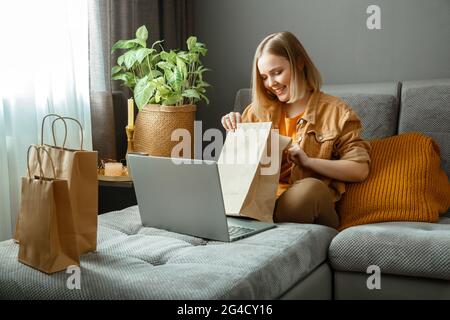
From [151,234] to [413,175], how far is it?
35.5 inches

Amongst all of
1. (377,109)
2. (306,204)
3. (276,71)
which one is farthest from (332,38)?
(306,204)

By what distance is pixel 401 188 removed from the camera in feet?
6.41

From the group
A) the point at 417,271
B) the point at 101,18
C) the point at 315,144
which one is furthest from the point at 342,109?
the point at 101,18

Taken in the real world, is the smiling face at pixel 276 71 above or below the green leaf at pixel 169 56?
below

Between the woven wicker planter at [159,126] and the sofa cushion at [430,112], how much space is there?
0.89 m

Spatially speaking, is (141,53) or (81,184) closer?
(81,184)

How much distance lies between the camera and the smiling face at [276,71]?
79.2 inches

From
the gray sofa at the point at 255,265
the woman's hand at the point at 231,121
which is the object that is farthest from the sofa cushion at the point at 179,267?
the woman's hand at the point at 231,121

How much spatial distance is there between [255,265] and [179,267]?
7.0 inches

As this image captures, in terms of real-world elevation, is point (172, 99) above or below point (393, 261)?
above

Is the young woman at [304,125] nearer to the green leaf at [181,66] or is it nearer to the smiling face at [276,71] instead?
the smiling face at [276,71]

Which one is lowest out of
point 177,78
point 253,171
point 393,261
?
point 393,261

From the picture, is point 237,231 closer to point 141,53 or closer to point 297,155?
point 297,155

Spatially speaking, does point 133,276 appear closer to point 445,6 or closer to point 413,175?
point 413,175
